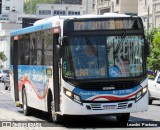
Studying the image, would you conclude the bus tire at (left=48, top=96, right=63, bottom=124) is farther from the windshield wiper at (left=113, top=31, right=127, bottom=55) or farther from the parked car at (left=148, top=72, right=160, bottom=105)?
the parked car at (left=148, top=72, right=160, bottom=105)

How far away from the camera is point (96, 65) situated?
16.5 metres

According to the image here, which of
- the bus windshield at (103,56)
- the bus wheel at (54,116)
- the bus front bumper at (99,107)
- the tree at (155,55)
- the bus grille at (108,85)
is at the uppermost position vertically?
the bus windshield at (103,56)

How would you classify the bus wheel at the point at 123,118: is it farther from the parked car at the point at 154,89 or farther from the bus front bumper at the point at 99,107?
the parked car at the point at 154,89

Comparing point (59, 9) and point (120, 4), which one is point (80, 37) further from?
point (59, 9)

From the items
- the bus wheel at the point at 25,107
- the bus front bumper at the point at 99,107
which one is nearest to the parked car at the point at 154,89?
the bus wheel at the point at 25,107

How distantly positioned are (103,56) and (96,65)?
13.1 inches

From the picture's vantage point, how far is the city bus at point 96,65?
648 inches

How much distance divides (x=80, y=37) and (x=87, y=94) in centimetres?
160

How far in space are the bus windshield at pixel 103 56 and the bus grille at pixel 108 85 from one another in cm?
19

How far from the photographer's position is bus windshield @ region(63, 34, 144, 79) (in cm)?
1648

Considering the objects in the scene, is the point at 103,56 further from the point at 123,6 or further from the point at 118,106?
the point at 123,6

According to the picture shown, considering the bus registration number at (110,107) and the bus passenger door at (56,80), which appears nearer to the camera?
the bus registration number at (110,107)

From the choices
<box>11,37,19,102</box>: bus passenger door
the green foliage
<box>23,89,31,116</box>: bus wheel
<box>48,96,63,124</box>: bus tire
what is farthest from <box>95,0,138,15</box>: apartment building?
<box>48,96,63,124</box>: bus tire

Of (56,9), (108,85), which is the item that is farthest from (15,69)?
(56,9)
